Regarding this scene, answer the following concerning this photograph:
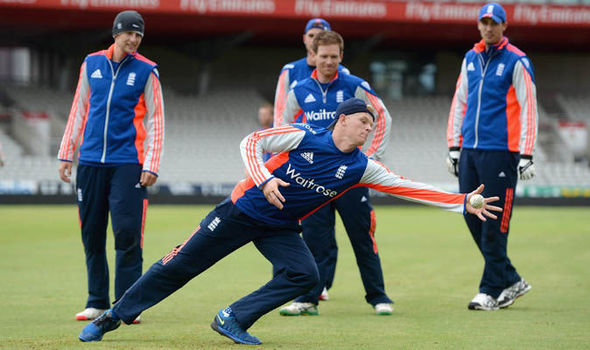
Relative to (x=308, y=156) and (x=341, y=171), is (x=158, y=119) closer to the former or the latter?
(x=308, y=156)

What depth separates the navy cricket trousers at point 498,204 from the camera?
25.2 feet

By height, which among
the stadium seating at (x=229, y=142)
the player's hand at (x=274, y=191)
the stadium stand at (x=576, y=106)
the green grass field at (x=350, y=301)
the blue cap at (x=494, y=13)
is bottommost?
the stadium seating at (x=229, y=142)

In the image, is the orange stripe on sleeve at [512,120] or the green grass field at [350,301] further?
the orange stripe on sleeve at [512,120]

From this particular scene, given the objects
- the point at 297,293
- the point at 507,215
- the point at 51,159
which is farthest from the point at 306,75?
the point at 51,159

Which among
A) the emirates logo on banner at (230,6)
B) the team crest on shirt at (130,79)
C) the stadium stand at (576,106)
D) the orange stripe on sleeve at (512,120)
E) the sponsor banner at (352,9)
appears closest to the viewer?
the team crest on shirt at (130,79)

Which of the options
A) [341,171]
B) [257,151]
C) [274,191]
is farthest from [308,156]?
[274,191]

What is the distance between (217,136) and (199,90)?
3867 millimetres

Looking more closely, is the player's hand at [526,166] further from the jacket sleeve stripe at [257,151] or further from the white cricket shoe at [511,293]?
the jacket sleeve stripe at [257,151]

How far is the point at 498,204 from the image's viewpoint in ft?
25.6

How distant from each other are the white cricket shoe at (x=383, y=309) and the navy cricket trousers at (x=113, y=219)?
2053mm

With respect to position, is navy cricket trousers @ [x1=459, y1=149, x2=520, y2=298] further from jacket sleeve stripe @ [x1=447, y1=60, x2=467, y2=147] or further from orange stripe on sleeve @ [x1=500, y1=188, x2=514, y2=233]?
jacket sleeve stripe @ [x1=447, y1=60, x2=467, y2=147]

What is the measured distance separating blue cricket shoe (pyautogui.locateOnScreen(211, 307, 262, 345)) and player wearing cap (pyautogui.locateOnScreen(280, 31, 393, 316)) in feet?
5.15

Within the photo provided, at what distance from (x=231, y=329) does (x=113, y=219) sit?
170cm

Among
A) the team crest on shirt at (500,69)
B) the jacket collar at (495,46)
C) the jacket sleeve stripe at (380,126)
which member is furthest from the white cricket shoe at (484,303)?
the jacket collar at (495,46)
